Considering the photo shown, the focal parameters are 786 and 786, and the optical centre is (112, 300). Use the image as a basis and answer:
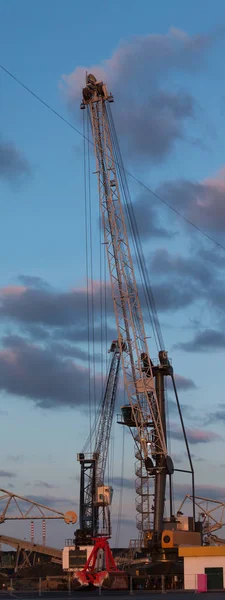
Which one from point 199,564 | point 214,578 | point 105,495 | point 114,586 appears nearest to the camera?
point 114,586

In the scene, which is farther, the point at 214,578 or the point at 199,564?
the point at 199,564

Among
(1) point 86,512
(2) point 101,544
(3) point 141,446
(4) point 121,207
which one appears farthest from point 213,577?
(1) point 86,512

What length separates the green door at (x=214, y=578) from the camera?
77875mm

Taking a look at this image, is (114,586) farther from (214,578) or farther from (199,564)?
(214,578)

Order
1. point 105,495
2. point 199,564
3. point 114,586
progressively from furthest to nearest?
point 105,495 → point 199,564 → point 114,586

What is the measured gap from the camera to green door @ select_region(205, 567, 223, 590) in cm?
7788

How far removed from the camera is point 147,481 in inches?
4857

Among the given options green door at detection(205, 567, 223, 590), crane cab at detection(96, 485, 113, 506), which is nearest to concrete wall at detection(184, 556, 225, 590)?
green door at detection(205, 567, 223, 590)

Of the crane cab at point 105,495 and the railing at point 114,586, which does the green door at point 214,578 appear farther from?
the crane cab at point 105,495

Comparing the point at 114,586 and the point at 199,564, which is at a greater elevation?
the point at 199,564

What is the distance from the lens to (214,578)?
262 feet

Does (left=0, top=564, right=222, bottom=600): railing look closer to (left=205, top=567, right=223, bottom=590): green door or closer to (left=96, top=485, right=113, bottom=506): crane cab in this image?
(left=205, top=567, right=223, bottom=590): green door

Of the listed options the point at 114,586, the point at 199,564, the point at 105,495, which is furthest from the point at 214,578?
the point at 105,495

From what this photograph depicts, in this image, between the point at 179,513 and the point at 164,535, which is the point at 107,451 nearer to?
the point at 179,513
